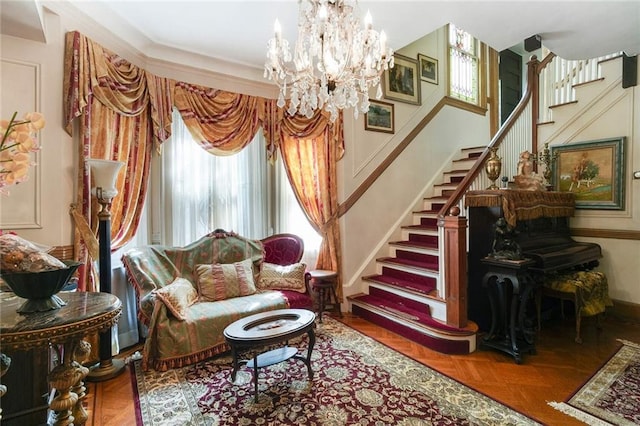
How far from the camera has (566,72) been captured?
400 cm

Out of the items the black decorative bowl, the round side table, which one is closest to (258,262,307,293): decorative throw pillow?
the round side table

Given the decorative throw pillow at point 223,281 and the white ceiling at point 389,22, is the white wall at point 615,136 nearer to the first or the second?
the white ceiling at point 389,22

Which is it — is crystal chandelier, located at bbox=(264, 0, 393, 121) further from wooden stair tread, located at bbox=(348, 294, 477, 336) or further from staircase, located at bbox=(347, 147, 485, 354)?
wooden stair tread, located at bbox=(348, 294, 477, 336)

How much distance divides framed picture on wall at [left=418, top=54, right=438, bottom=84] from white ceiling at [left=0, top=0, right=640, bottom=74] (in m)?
1.54

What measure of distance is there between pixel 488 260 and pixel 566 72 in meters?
3.07

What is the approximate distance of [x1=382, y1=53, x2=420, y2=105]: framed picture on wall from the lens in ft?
14.5

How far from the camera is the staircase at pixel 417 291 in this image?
2.89m

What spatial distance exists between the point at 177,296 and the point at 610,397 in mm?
3408

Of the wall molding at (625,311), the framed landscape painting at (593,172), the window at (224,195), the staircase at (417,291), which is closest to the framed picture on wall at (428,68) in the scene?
the staircase at (417,291)

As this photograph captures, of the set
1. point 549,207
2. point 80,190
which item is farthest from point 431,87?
point 80,190

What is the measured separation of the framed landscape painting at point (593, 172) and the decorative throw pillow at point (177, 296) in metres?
4.69

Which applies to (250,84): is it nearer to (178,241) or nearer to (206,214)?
(206,214)

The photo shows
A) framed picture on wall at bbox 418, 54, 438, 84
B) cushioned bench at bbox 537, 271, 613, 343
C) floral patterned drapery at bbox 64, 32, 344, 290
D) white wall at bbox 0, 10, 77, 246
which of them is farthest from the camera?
framed picture on wall at bbox 418, 54, 438, 84

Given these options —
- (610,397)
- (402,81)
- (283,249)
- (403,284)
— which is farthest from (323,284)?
(402,81)
